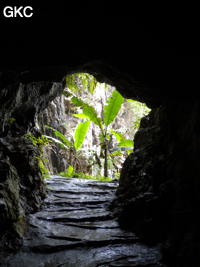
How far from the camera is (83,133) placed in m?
9.16

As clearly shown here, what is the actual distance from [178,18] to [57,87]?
4.89m

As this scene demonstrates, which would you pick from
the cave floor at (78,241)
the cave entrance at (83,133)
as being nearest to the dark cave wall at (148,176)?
the cave floor at (78,241)

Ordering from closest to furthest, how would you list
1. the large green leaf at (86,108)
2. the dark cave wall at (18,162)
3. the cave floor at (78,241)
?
1. the cave floor at (78,241)
2. the dark cave wall at (18,162)
3. the large green leaf at (86,108)

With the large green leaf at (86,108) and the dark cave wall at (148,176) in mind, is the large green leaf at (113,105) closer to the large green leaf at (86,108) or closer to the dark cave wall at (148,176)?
the large green leaf at (86,108)

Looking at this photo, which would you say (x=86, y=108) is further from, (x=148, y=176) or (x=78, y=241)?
(x=78, y=241)

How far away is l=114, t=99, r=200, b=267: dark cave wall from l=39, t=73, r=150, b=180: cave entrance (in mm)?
2371

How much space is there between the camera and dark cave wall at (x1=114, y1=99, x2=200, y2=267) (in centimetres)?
199

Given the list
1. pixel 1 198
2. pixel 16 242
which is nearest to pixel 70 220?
pixel 16 242

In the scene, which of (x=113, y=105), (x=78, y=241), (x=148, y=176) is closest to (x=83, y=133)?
(x=113, y=105)

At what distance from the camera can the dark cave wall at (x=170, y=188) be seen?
199 cm

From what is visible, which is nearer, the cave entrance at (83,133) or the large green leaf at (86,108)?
the cave entrance at (83,133)

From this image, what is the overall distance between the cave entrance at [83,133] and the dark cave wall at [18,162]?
772mm

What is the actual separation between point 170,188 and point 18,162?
9.65 ft

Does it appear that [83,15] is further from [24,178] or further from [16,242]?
[24,178]
